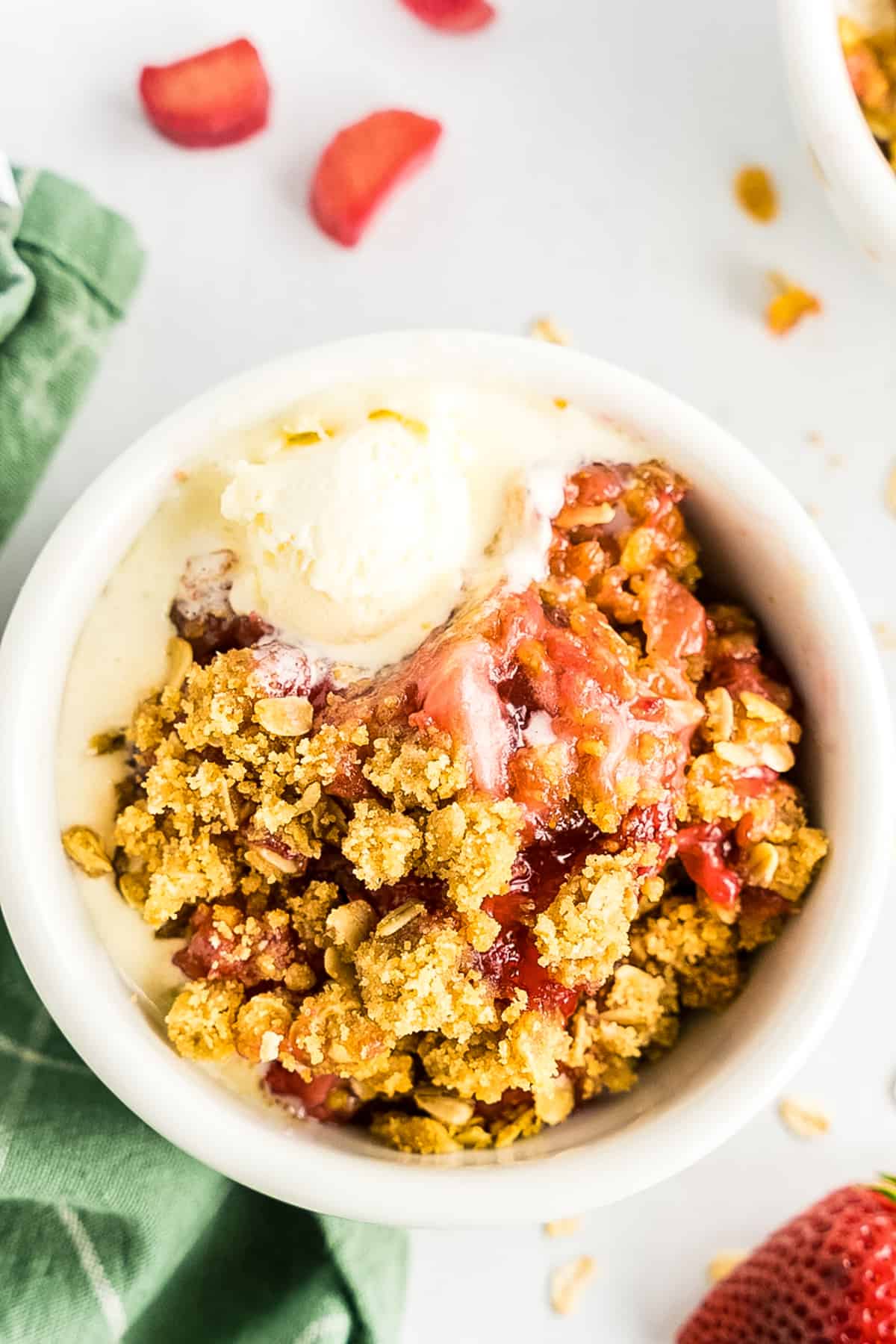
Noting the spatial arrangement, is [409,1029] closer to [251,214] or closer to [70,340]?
[70,340]

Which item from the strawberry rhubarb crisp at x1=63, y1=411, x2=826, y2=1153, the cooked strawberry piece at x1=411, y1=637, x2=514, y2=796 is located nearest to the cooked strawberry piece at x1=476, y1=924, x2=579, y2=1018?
the strawberry rhubarb crisp at x1=63, y1=411, x2=826, y2=1153

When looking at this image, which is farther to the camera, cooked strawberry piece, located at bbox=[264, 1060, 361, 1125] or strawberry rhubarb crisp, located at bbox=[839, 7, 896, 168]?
strawberry rhubarb crisp, located at bbox=[839, 7, 896, 168]

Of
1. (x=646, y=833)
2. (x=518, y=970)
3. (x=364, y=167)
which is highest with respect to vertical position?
(x=364, y=167)

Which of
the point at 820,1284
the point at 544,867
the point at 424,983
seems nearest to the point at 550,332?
the point at 544,867

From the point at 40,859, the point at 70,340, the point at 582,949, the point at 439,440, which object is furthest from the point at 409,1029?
the point at 70,340

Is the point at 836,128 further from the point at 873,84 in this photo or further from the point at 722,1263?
the point at 722,1263

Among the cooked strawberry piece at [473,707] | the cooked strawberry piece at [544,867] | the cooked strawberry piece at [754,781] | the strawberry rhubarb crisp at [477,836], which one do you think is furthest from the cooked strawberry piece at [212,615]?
the cooked strawberry piece at [754,781]

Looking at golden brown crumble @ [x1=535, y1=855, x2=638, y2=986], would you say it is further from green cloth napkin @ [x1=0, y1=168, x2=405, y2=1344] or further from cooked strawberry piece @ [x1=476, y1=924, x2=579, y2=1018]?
green cloth napkin @ [x1=0, y1=168, x2=405, y2=1344]
